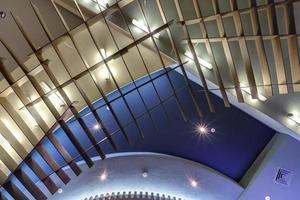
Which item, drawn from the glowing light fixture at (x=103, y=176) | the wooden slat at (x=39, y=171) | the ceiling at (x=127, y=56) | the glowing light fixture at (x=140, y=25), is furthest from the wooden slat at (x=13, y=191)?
the glowing light fixture at (x=140, y=25)

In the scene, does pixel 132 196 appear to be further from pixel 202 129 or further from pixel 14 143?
pixel 14 143

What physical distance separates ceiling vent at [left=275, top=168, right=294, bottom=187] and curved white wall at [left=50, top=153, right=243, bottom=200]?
564 millimetres

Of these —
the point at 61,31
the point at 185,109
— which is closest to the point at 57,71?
the point at 61,31

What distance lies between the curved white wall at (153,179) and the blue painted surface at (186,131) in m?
0.14

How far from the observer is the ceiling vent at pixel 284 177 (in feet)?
16.5

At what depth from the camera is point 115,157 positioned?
15.7ft

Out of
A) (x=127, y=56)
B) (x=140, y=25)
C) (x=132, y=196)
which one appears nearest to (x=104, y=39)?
(x=127, y=56)

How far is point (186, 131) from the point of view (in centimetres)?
500

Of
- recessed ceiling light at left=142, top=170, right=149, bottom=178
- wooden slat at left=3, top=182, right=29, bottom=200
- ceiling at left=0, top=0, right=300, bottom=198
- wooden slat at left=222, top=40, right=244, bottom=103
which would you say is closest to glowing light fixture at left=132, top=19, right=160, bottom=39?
ceiling at left=0, top=0, right=300, bottom=198

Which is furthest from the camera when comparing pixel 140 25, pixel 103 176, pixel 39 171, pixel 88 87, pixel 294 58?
pixel 103 176

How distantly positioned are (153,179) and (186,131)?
2.62ft

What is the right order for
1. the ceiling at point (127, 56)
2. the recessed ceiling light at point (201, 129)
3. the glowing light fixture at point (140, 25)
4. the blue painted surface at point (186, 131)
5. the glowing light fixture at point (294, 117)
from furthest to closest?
the recessed ceiling light at point (201, 129)
the blue painted surface at point (186, 131)
the glowing light fixture at point (294, 117)
the glowing light fixture at point (140, 25)
the ceiling at point (127, 56)

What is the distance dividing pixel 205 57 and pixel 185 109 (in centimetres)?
89

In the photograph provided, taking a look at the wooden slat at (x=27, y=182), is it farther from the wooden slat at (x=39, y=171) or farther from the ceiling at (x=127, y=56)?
the wooden slat at (x=39, y=171)
